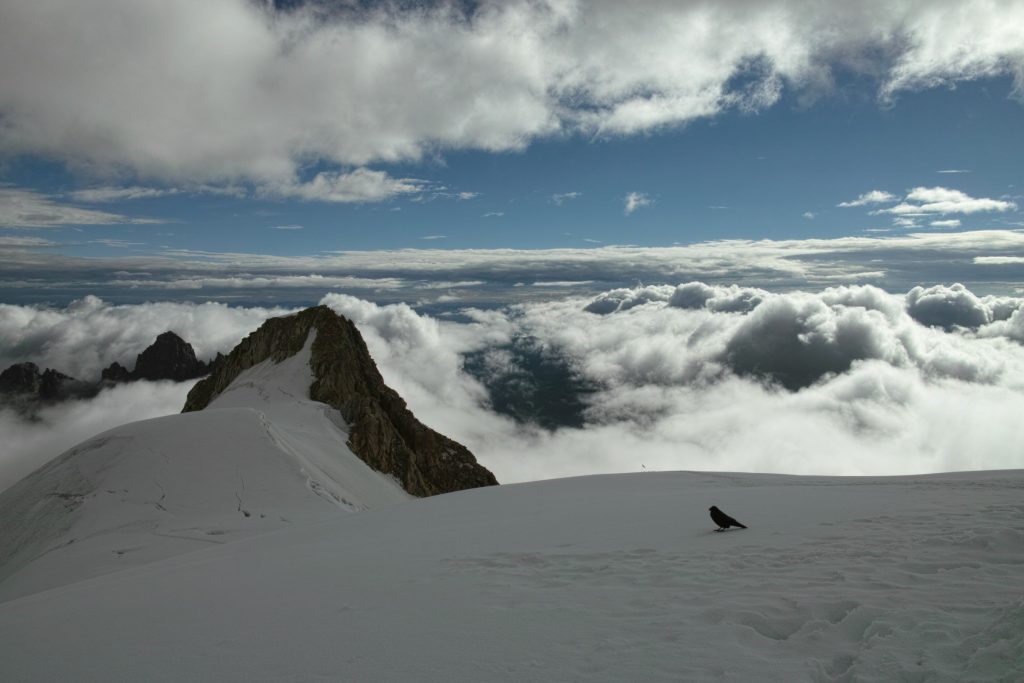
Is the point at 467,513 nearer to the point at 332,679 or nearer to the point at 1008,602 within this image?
the point at 332,679

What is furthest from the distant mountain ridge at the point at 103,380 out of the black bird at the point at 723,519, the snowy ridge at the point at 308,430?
the black bird at the point at 723,519

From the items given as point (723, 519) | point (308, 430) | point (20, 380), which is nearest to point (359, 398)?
point (308, 430)

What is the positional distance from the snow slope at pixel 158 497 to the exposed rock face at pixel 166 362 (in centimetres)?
19001

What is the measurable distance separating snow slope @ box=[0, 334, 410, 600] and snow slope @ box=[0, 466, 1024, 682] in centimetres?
791

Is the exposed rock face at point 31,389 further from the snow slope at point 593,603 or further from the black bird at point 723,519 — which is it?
the black bird at point 723,519

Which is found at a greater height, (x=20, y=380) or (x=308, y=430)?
(x=308, y=430)

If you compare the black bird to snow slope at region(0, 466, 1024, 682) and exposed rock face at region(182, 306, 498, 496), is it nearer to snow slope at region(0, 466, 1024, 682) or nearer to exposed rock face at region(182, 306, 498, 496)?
snow slope at region(0, 466, 1024, 682)

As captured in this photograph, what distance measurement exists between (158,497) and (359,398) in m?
27.3

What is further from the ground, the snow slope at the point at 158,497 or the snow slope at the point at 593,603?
the snow slope at the point at 593,603

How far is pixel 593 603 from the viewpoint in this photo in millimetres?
6461

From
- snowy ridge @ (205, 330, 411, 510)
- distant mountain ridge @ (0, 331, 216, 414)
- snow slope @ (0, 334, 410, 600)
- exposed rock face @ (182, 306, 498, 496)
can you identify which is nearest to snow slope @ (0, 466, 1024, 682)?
snow slope @ (0, 334, 410, 600)

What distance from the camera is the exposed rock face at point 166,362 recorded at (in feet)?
621

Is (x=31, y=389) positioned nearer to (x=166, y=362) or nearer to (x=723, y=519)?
(x=166, y=362)

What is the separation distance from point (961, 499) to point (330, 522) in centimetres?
1387
